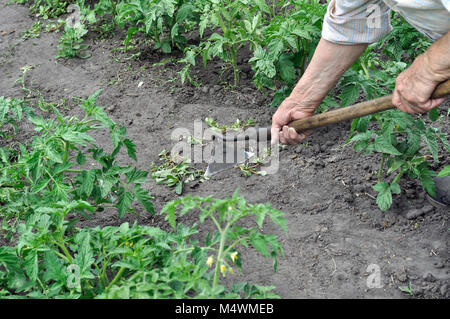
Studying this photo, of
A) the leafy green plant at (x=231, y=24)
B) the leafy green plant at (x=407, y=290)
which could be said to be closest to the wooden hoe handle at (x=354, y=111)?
the leafy green plant at (x=407, y=290)

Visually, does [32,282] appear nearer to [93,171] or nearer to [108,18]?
[93,171]

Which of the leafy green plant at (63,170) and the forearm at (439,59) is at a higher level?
the forearm at (439,59)

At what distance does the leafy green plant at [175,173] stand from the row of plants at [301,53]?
727 millimetres

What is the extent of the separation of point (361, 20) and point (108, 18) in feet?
11.2

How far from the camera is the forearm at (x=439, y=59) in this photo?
2.06m

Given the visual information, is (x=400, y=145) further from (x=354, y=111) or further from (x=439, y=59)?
(x=439, y=59)

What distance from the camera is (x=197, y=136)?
3.63m

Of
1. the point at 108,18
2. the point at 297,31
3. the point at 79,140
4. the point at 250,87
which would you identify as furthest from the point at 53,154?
the point at 108,18

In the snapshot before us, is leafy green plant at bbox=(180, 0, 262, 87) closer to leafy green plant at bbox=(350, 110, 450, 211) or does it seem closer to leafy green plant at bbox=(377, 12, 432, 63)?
leafy green plant at bbox=(377, 12, 432, 63)

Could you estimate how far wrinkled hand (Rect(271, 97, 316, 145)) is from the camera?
283cm

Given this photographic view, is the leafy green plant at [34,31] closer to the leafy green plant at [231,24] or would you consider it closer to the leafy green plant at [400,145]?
the leafy green plant at [231,24]

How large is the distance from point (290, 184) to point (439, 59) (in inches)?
50.3

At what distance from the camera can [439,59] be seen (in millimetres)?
2090

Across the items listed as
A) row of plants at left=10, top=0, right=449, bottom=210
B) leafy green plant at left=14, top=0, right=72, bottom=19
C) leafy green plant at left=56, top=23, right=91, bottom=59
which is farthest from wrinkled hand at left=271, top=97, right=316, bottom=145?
leafy green plant at left=14, top=0, right=72, bottom=19
